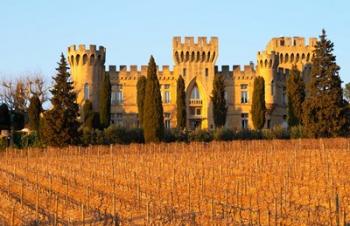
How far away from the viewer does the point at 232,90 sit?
188 ft

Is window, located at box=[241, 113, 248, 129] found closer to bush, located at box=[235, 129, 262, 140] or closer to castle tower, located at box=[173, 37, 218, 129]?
castle tower, located at box=[173, 37, 218, 129]

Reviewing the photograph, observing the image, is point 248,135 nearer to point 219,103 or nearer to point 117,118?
point 219,103

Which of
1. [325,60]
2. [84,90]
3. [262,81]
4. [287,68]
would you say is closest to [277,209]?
[325,60]

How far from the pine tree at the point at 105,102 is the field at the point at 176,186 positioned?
52.4 ft

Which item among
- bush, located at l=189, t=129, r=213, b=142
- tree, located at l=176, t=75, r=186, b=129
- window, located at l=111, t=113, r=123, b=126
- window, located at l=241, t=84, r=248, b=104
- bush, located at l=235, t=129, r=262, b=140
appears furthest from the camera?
window, located at l=241, t=84, r=248, b=104

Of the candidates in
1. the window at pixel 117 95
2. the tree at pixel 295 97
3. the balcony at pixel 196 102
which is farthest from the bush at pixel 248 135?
the window at pixel 117 95

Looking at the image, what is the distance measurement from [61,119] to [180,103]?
1656 cm

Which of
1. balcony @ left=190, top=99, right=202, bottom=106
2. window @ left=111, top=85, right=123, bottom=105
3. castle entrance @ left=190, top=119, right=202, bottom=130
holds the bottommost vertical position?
castle entrance @ left=190, top=119, right=202, bottom=130

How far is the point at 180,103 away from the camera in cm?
5369

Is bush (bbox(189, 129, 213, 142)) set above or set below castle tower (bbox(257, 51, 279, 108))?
below

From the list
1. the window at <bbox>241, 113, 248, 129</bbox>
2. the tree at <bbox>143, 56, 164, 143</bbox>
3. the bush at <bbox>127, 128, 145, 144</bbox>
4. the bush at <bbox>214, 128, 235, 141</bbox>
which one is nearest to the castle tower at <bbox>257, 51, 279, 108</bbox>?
the window at <bbox>241, 113, 248, 129</bbox>

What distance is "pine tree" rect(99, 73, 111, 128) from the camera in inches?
2055

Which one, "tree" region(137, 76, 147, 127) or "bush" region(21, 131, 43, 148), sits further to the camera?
"tree" region(137, 76, 147, 127)

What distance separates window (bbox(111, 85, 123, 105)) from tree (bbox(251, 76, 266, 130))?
10911mm
